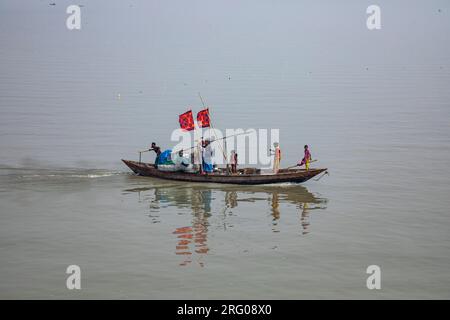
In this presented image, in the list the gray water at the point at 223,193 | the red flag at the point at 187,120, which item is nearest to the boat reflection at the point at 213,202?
the gray water at the point at 223,193

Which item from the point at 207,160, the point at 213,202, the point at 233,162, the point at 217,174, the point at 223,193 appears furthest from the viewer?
the point at 233,162

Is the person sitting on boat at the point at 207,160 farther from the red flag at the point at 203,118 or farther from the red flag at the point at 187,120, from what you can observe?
the red flag at the point at 187,120

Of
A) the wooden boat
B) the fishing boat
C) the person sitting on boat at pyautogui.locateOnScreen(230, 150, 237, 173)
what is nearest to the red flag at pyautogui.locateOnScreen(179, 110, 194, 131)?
the fishing boat

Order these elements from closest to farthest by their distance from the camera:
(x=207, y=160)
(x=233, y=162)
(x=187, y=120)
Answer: (x=207, y=160), (x=233, y=162), (x=187, y=120)

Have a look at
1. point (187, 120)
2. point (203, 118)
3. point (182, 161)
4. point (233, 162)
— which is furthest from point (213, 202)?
point (187, 120)

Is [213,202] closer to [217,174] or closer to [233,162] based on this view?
[217,174]

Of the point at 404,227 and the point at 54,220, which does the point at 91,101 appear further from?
the point at 404,227

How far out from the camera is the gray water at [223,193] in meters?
21.8

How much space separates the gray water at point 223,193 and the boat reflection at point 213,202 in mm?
91

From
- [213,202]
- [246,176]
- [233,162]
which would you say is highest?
[233,162]

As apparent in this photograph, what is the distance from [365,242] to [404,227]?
108 inches

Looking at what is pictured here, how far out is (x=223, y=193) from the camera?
1272 inches

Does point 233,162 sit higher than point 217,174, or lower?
higher

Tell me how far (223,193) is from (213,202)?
1.62 metres
